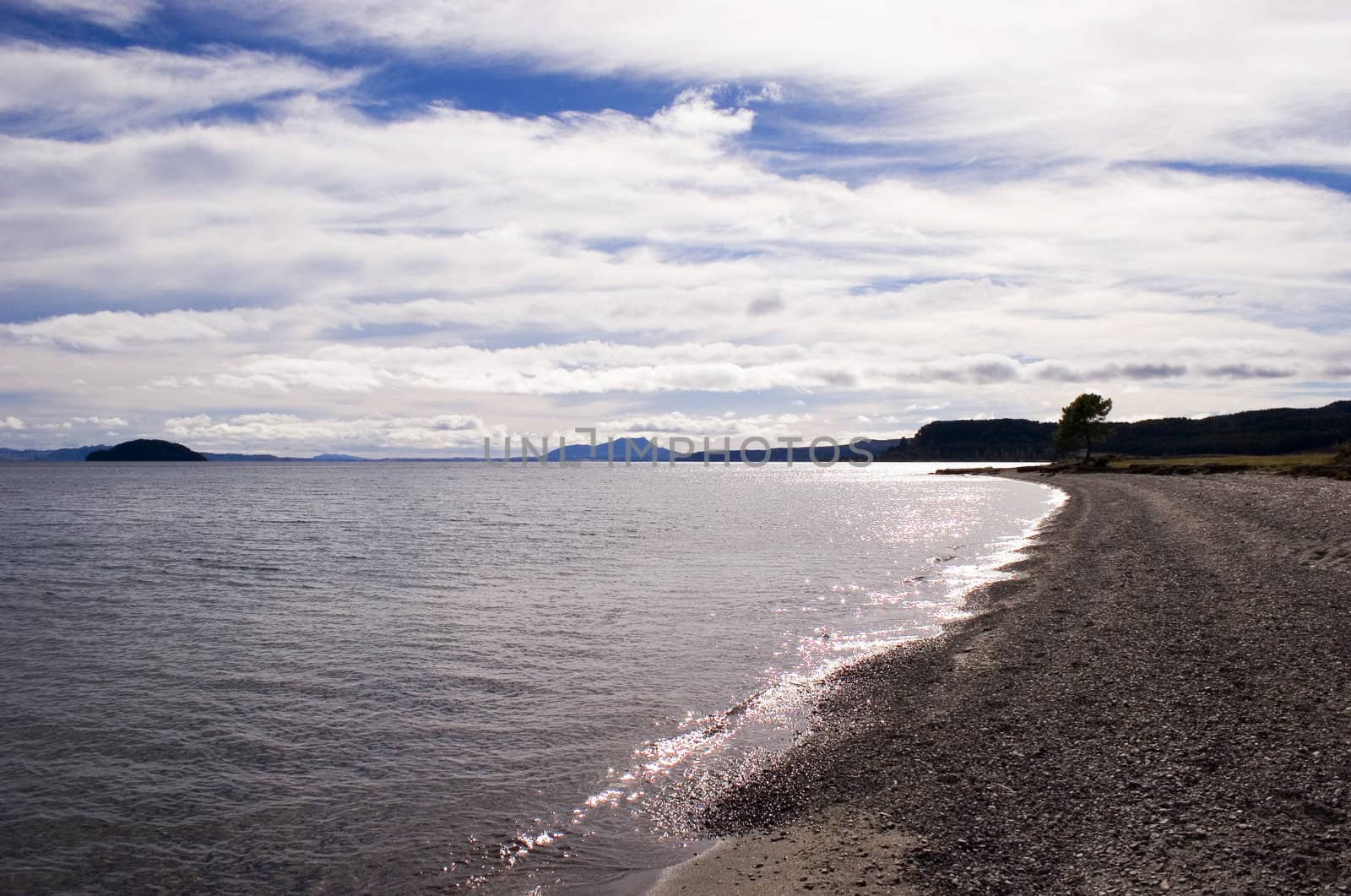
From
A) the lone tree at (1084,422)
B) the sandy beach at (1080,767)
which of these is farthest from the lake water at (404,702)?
the lone tree at (1084,422)

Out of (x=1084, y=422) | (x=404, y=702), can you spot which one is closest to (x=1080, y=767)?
(x=404, y=702)

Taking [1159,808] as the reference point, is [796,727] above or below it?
below

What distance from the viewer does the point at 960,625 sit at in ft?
86.0

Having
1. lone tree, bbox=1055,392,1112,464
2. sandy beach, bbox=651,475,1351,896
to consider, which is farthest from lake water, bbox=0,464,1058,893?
lone tree, bbox=1055,392,1112,464

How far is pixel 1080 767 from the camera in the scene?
12.4 m

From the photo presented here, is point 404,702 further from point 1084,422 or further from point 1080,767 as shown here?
point 1084,422

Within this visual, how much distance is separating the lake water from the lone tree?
16106cm

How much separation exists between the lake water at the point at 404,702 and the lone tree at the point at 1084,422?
161 m

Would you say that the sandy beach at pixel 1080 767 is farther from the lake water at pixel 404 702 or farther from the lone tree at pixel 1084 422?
the lone tree at pixel 1084 422

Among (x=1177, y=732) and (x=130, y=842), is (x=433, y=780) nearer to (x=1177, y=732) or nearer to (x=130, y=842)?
(x=130, y=842)

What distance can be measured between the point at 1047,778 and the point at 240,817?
13029 mm

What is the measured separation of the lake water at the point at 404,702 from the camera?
12.2m

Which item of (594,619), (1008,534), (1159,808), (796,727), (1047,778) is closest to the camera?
(1159,808)

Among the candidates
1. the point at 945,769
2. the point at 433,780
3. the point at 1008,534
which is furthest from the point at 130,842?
the point at 1008,534
